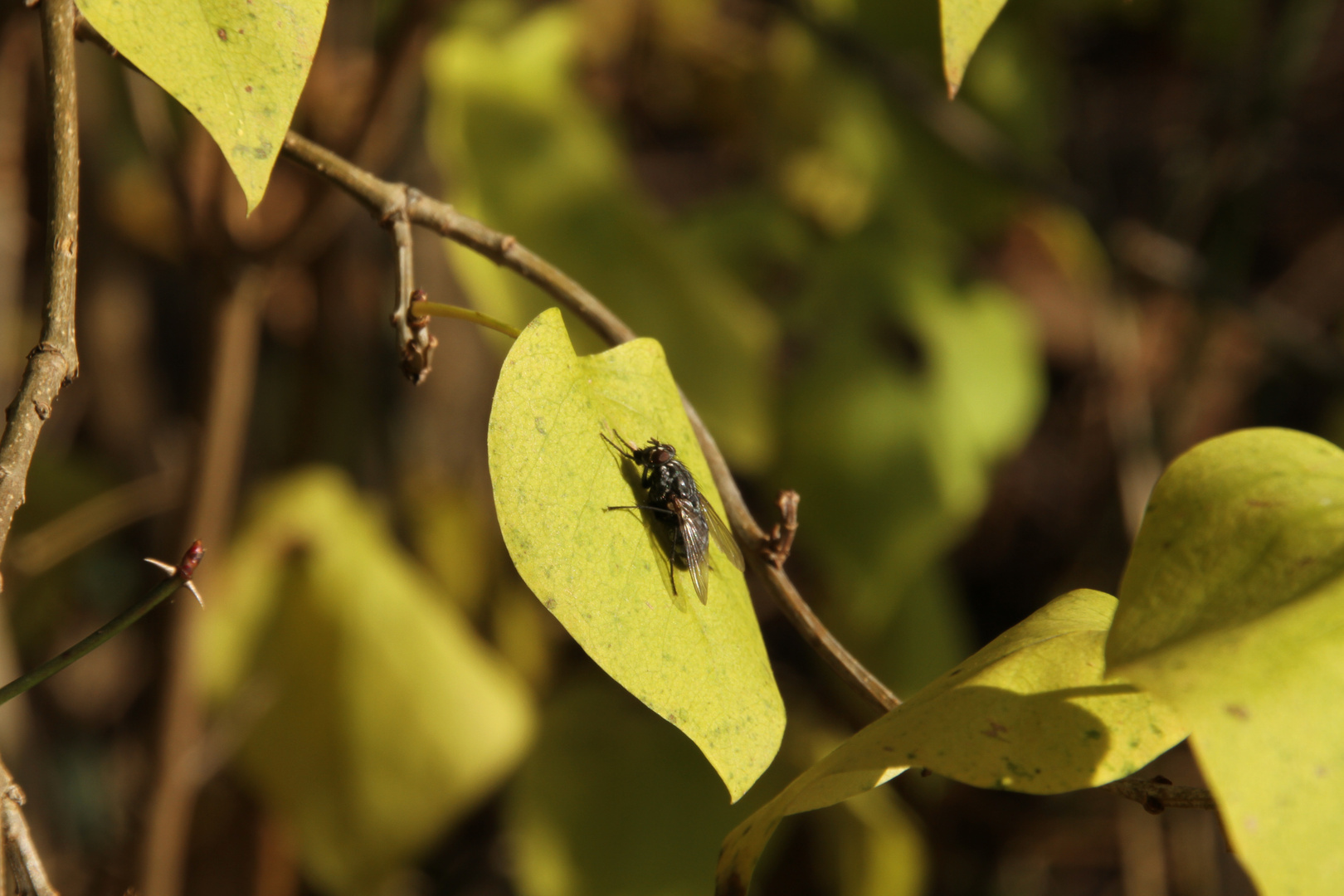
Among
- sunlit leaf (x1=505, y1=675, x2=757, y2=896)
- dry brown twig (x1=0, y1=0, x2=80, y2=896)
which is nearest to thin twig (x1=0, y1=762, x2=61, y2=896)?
dry brown twig (x1=0, y1=0, x2=80, y2=896)

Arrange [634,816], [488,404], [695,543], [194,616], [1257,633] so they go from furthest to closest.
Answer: [488,404] < [634,816] < [194,616] < [695,543] < [1257,633]

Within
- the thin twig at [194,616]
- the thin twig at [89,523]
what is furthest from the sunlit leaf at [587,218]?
the thin twig at [89,523]

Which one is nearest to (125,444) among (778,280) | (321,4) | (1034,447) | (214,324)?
(214,324)

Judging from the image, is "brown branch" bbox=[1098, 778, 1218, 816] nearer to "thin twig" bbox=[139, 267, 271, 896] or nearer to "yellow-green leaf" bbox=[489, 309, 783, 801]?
"yellow-green leaf" bbox=[489, 309, 783, 801]

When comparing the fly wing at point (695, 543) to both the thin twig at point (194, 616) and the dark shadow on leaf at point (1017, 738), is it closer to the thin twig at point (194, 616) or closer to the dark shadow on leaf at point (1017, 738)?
the dark shadow on leaf at point (1017, 738)

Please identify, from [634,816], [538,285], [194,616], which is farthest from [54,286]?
[634,816]

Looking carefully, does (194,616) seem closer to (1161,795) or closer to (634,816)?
(634,816)

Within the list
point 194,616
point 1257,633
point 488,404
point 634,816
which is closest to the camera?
point 1257,633
